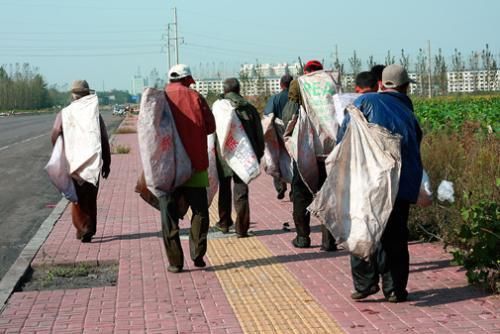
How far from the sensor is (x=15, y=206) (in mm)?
14305

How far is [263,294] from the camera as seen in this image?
281 inches

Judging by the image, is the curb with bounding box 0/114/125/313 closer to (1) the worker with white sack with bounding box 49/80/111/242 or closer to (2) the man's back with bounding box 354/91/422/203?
(1) the worker with white sack with bounding box 49/80/111/242

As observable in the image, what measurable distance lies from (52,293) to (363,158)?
9.67 feet

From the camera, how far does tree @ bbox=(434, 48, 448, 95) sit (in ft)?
182

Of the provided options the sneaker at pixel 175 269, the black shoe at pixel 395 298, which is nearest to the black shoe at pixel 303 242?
the sneaker at pixel 175 269

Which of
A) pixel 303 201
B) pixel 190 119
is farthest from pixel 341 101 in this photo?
pixel 190 119

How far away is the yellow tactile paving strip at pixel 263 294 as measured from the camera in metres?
6.20

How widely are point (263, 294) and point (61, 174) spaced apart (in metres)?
3.85

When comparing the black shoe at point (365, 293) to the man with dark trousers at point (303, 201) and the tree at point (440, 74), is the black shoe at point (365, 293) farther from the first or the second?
the tree at point (440, 74)

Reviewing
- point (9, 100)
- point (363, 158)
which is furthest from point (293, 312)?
point (9, 100)

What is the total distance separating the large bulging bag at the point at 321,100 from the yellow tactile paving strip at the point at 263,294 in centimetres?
142

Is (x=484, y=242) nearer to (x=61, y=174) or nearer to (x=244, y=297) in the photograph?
(x=244, y=297)

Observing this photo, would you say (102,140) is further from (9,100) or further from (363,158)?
(9,100)

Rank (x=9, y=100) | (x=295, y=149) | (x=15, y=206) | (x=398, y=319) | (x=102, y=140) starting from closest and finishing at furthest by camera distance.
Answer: (x=398, y=319), (x=295, y=149), (x=102, y=140), (x=15, y=206), (x=9, y=100)
